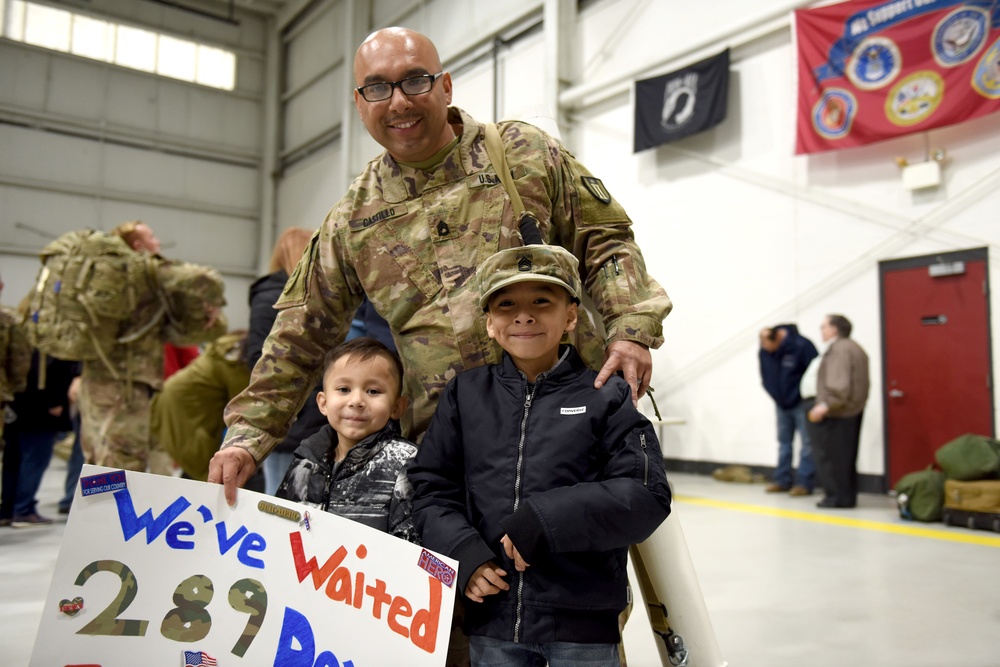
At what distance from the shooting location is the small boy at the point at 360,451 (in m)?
1.63

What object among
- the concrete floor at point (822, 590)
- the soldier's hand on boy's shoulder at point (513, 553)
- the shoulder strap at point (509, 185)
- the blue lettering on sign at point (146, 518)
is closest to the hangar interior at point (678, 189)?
the concrete floor at point (822, 590)

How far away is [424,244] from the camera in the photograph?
5.80 feet

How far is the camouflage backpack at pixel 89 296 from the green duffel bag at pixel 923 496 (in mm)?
5020

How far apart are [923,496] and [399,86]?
4856 millimetres

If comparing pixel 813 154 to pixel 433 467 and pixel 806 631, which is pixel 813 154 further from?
pixel 433 467

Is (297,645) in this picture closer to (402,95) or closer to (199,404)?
(402,95)

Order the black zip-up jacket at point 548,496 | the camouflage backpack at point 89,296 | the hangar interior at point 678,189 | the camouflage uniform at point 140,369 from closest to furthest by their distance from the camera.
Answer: the black zip-up jacket at point 548,496 → the hangar interior at point 678,189 → the camouflage uniform at point 140,369 → the camouflage backpack at point 89,296

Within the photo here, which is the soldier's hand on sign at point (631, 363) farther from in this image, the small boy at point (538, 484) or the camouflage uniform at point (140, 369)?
the camouflage uniform at point (140, 369)

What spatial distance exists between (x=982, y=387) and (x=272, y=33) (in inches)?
586

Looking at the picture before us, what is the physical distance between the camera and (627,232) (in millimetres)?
1786

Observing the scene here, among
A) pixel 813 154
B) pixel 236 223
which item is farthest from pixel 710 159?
pixel 236 223

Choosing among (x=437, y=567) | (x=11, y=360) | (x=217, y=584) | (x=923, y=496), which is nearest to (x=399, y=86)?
(x=437, y=567)

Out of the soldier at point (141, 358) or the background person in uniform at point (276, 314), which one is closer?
the background person in uniform at point (276, 314)

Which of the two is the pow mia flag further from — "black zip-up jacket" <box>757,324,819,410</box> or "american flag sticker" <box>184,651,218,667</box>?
"american flag sticker" <box>184,651,218,667</box>
